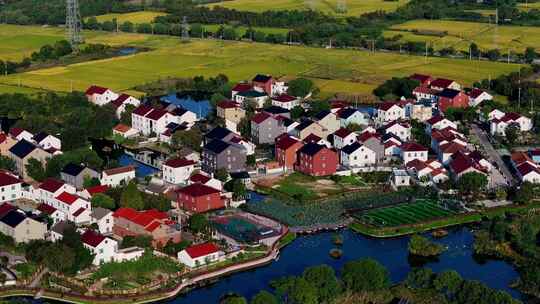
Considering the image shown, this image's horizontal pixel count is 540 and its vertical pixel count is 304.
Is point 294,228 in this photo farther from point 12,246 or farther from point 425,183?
point 12,246

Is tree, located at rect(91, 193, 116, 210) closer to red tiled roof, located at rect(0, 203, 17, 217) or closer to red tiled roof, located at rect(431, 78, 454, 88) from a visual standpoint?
red tiled roof, located at rect(0, 203, 17, 217)

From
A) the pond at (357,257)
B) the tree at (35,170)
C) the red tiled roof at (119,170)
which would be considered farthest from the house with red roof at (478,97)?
the tree at (35,170)

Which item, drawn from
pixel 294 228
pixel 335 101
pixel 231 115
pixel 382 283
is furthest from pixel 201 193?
pixel 335 101

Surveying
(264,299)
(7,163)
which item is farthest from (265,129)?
(264,299)

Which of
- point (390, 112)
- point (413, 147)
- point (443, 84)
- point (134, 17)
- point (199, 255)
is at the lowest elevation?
point (199, 255)

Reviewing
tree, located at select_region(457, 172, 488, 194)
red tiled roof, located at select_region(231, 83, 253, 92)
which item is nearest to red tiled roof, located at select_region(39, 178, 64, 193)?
tree, located at select_region(457, 172, 488, 194)

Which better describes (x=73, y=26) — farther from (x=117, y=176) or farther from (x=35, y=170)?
(x=117, y=176)

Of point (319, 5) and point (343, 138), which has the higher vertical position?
point (319, 5)
